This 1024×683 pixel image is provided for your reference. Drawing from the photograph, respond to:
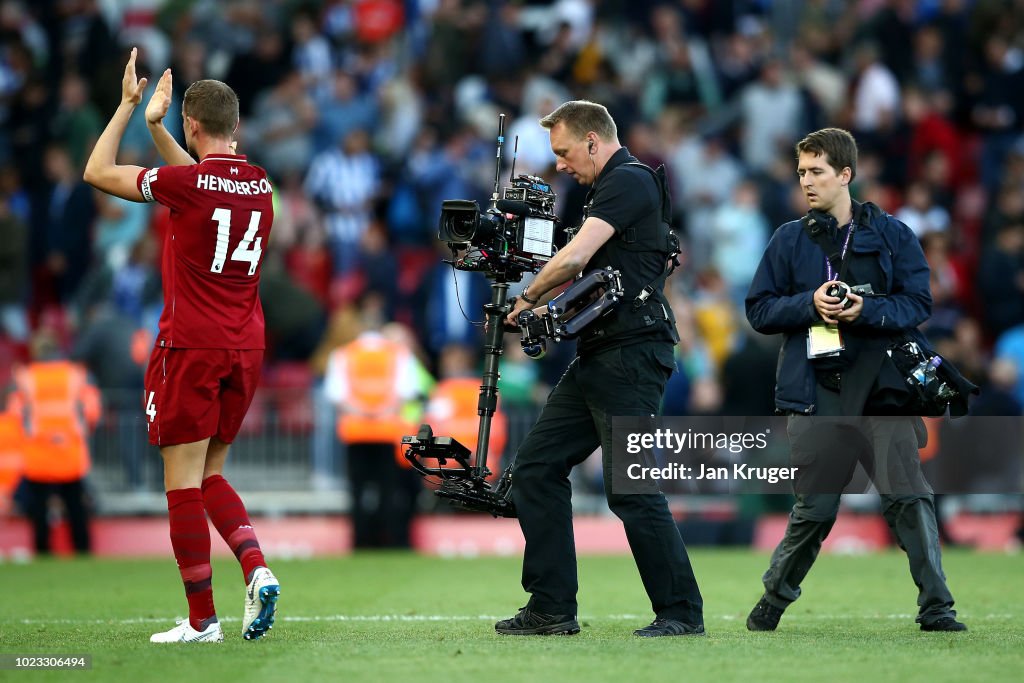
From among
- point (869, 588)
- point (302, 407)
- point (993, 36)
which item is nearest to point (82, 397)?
point (302, 407)

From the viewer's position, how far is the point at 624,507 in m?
7.96

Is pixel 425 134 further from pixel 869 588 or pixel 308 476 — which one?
pixel 869 588

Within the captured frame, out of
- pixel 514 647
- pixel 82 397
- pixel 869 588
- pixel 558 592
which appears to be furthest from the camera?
pixel 82 397

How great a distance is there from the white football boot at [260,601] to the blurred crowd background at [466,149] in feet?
28.7

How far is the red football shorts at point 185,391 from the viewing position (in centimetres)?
788

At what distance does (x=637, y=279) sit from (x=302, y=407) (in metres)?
9.08

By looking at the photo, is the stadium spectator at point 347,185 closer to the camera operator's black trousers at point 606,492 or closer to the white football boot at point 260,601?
the camera operator's black trousers at point 606,492

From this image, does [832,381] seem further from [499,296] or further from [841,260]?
[499,296]

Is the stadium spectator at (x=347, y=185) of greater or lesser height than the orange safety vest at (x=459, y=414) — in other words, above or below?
above

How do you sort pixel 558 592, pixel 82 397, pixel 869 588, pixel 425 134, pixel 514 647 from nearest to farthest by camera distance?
pixel 514 647 < pixel 558 592 < pixel 869 588 < pixel 82 397 < pixel 425 134

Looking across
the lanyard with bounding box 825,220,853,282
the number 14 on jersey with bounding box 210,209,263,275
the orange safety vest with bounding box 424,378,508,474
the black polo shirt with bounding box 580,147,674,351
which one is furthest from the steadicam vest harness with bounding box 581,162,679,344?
the orange safety vest with bounding box 424,378,508,474

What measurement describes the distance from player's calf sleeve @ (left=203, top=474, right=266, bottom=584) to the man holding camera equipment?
2.72m

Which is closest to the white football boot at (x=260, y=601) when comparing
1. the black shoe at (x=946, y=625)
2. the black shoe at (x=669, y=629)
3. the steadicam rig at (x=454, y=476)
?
the steadicam rig at (x=454, y=476)

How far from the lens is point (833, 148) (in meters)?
8.46
